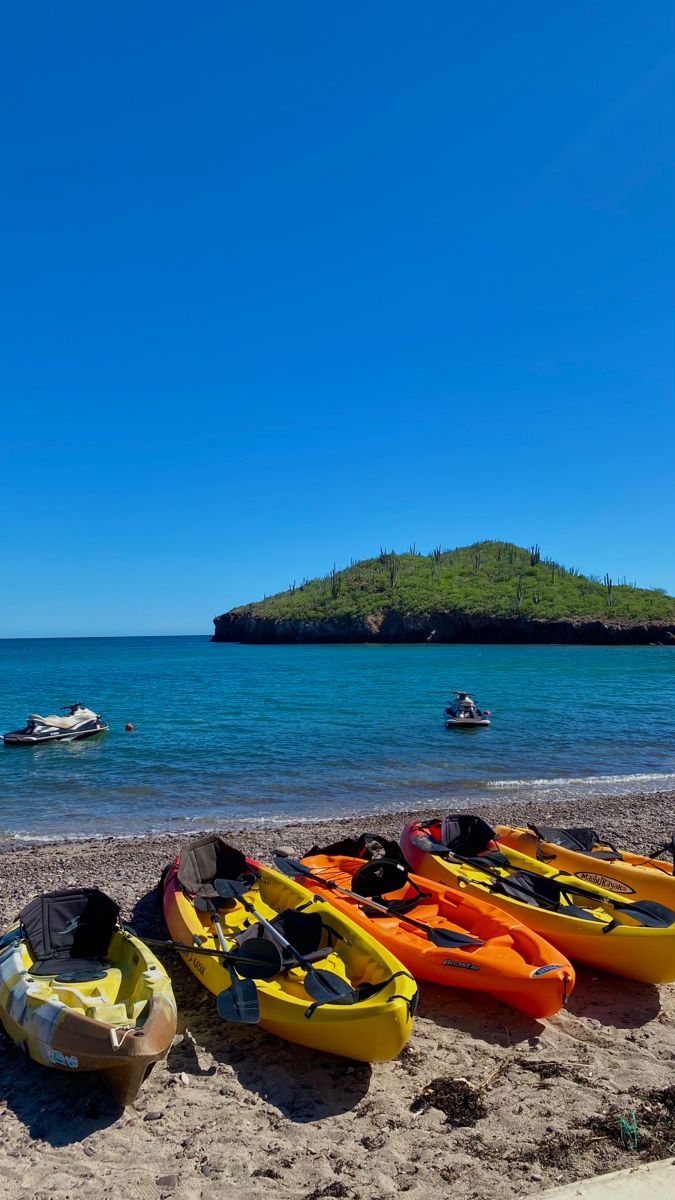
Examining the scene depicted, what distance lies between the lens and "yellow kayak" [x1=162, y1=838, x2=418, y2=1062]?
524 cm

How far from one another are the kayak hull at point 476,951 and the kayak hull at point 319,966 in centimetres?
54

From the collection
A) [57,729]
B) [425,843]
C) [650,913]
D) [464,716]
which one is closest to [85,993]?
[425,843]

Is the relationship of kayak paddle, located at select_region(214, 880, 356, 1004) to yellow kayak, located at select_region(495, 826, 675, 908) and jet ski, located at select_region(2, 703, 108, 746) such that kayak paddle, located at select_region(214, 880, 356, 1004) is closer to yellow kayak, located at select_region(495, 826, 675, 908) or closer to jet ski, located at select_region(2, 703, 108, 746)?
yellow kayak, located at select_region(495, 826, 675, 908)

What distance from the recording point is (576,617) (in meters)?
104

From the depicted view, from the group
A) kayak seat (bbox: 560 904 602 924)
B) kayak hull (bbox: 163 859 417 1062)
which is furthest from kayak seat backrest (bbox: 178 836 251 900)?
kayak seat (bbox: 560 904 602 924)

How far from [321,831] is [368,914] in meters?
5.72

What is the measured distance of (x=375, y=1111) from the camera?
5.00m

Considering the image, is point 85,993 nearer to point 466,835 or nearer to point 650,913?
point 650,913

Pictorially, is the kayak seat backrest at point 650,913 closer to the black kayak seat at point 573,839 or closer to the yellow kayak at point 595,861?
the yellow kayak at point 595,861

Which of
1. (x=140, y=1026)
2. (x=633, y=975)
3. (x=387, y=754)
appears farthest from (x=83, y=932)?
(x=387, y=754)

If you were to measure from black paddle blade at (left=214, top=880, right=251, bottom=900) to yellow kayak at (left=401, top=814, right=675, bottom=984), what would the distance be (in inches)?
93.6

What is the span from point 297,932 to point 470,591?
4568 inches

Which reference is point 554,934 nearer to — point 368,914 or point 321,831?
point 368,914

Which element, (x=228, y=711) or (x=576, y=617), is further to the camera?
(x=576, y=617)
